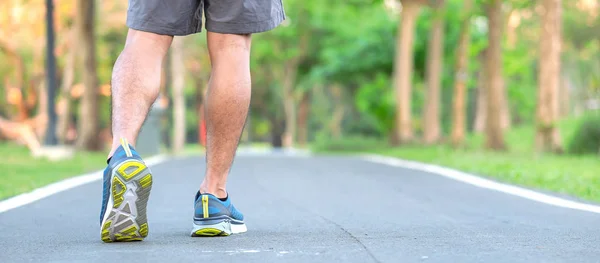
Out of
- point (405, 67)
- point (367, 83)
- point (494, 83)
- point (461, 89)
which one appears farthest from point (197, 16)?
point (367, 83)

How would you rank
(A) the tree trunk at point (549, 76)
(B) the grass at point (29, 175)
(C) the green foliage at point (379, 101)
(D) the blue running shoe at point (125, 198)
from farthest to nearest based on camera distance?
1. (C) the green foliage at point (379, 101)
2. (A) the tree trunk at point (549, 76)
3. (B) the grass at point (29, 175)
4. (D) the blue running shoe at point (125, 198)

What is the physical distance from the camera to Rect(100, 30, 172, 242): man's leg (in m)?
4.23

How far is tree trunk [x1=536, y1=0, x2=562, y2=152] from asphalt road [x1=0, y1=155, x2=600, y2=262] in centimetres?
1138

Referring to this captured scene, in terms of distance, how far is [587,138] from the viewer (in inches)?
792

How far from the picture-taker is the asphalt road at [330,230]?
3.97 m

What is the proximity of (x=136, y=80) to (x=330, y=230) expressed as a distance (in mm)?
1147

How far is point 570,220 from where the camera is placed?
18.5ft

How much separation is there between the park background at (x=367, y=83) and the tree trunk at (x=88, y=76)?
30 mm

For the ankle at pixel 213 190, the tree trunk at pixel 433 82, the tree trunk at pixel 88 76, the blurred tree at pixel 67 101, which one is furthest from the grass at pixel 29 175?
the tree trunk at pixel 433 82

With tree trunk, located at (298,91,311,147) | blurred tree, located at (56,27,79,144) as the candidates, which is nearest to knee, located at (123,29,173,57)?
blurred tree, located at (56,27,79,144)

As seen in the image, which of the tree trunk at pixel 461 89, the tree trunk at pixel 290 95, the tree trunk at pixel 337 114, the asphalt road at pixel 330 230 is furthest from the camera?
the tree trunk at pixel 337 114

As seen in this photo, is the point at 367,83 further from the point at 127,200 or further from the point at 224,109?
the point at 127,200

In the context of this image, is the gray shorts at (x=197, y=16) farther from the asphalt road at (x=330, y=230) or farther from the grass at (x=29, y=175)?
the grass at (x=29, y=175)

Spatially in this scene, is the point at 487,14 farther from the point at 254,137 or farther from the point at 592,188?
the point at 254,137
